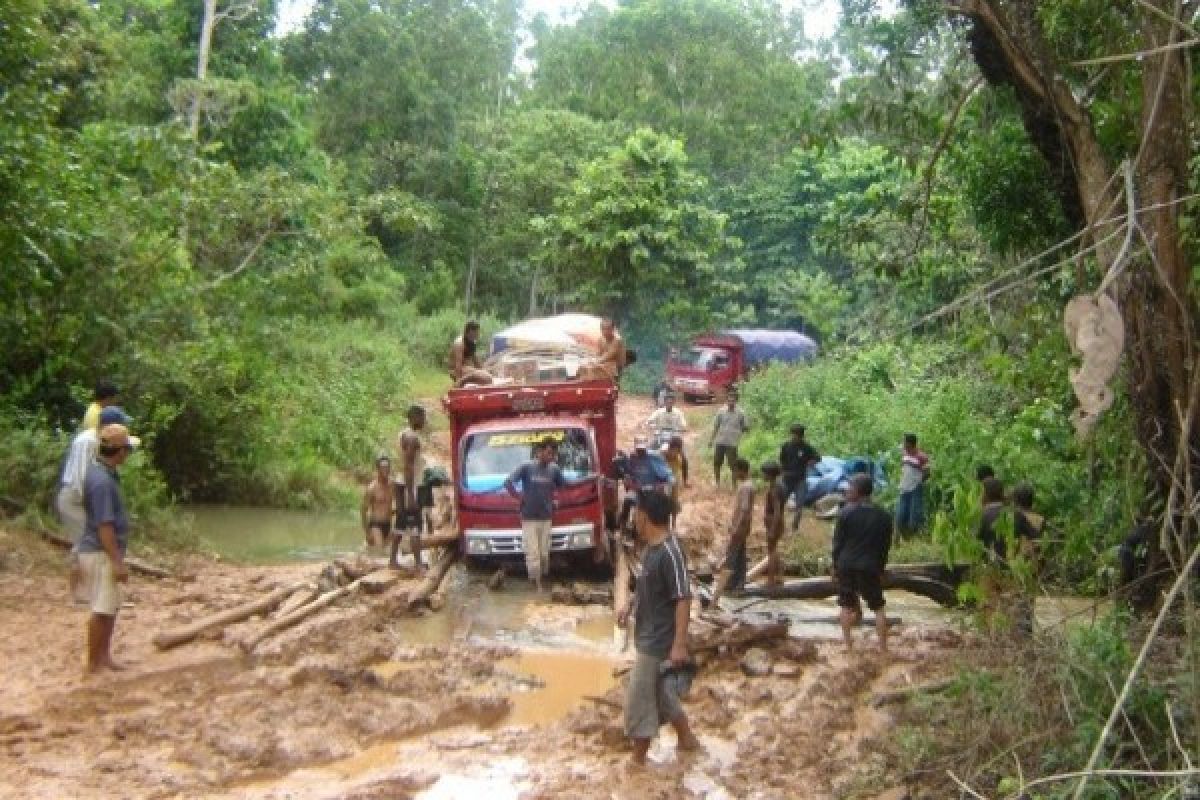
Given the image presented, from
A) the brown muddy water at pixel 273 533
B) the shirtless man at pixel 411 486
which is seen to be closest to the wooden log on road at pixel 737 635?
the shirtless man at pixel 411 486

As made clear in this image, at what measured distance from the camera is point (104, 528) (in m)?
9.16

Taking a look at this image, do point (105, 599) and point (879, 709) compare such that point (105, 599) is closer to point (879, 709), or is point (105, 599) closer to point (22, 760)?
point (22, 760)

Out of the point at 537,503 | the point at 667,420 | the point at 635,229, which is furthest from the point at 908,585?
the point at 635,229

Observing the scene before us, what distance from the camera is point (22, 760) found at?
7.83 meters

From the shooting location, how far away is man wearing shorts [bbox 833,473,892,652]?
10688 mm

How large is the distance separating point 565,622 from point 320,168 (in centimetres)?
2316

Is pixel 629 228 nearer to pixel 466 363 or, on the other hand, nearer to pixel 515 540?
pixel 466 363

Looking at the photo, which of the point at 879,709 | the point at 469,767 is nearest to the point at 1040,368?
the point at 879,709

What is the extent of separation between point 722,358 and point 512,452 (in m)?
26.8

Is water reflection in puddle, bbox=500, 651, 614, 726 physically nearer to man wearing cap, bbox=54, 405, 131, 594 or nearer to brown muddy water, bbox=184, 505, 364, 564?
man wearing cap, bbox=54, 405, 131, 594

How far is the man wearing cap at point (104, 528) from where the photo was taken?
9.14 meters

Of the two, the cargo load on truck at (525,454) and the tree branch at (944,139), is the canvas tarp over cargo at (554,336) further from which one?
the tree branch at (944,139)

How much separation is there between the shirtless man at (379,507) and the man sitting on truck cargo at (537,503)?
218 cm

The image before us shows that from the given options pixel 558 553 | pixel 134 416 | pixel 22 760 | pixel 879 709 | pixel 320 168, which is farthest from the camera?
pixel 320 168
